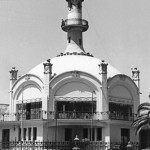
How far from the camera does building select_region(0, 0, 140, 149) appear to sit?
58.6 metres

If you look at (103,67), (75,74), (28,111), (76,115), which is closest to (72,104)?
(76,115)

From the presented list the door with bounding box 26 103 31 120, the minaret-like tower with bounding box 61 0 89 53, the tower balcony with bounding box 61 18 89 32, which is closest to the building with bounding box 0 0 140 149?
the door with bounding box 26 103 31 120

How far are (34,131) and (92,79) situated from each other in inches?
397

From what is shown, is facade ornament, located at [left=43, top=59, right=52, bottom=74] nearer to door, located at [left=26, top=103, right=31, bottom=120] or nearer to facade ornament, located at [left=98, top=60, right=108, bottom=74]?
door, located at [left=26, top=103, right=31, bottom=120]

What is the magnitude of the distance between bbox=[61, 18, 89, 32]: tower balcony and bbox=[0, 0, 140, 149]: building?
7.04 metres

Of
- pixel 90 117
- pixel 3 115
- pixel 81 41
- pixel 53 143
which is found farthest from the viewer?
pixel 81 41

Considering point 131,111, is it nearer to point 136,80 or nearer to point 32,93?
point 136,80

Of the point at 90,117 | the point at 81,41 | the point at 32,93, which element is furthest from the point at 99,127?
the point at 81,41

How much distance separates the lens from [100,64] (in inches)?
2340

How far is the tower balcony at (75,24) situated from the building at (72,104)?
7.04 metres

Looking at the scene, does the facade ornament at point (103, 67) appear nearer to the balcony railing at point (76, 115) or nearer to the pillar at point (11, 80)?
the balcony railing at point (76, 115)

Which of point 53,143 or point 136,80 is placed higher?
point 136,80

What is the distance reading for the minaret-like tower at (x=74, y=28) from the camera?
227 feet

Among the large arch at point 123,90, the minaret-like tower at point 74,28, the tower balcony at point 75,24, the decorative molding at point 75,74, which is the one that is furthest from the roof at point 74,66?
the tower balcony at point 75,24
